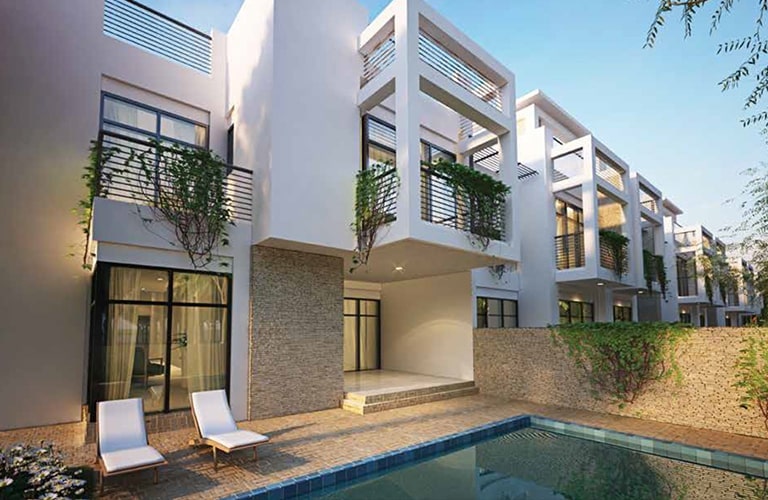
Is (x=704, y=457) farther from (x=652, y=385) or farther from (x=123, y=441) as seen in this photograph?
(x=123, y=441)

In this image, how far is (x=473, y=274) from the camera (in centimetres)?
1277

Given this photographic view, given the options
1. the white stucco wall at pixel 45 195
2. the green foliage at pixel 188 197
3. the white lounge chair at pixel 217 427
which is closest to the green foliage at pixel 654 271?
the green foliage at pixel 188 197

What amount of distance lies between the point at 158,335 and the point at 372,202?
15.1 ft

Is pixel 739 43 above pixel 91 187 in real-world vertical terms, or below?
above

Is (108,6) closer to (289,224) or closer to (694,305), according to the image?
(289,224)

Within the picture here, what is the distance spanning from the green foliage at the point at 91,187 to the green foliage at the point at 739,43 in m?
7.72

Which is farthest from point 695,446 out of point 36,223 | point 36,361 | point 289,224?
point 36,223

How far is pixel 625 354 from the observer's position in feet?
29.5

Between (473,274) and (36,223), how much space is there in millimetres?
A: 10192

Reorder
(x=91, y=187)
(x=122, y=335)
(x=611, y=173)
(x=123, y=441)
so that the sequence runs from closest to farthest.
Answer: (x=123, y=441), (x=122, y=335), (x=91, y=187), (x=611, y=173)

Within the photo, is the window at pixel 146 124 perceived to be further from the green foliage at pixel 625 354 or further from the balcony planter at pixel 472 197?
the green foliage at pixel 625 354

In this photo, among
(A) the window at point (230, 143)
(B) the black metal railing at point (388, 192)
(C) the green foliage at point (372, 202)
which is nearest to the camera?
(B) the black metal railing at point (388, 192)

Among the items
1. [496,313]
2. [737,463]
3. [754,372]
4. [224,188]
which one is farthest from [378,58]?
[737,463]

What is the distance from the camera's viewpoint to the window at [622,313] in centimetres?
1972
